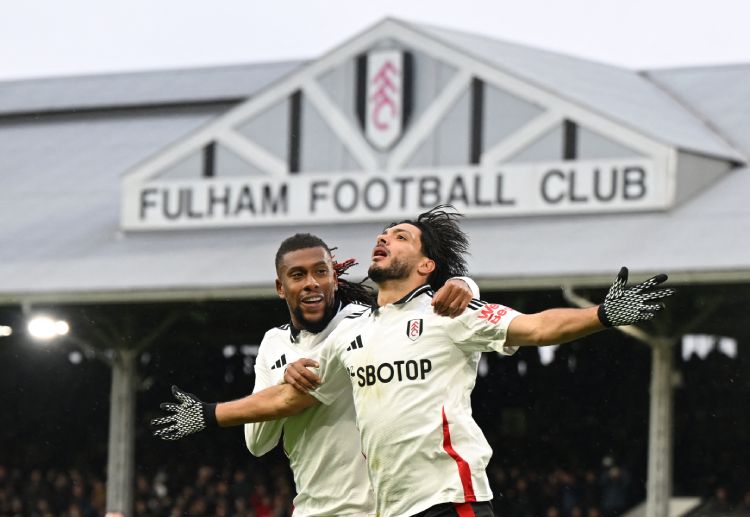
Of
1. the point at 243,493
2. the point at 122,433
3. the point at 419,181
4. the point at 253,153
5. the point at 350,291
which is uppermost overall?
the point at 253,153

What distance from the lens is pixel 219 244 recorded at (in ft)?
67.4

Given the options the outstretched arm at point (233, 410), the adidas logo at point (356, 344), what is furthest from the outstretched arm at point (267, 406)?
the adidas logo at point (356, 344)

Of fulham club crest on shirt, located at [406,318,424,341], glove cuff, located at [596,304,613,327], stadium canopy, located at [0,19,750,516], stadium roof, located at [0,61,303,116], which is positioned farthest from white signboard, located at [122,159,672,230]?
glove cuff, located at [596,304,613,327]

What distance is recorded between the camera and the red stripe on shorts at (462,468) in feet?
22.1

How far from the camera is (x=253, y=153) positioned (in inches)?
837

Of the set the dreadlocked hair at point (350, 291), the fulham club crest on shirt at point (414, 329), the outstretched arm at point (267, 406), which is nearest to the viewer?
the fulham club crest on shirt at point (414, 329)

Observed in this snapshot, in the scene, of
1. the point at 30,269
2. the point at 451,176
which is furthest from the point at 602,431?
the point at 30,269

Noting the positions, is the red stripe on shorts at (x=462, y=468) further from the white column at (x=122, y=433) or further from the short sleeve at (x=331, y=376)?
the white column at (x=122, y=433)

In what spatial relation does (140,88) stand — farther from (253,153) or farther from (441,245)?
(441,245)

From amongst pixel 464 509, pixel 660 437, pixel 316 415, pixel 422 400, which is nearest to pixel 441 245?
pixel 422 400

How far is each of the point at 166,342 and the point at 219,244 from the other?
11.8 ft

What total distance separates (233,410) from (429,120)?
13.0 meters

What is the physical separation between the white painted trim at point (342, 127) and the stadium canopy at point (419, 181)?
0.02 meters

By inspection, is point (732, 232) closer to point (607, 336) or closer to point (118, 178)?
point (607, 336)
